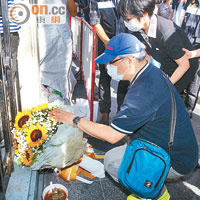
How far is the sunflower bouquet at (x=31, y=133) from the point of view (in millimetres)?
2578

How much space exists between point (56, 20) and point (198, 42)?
3618mm

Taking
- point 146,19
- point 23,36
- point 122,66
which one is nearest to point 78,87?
point 23,36

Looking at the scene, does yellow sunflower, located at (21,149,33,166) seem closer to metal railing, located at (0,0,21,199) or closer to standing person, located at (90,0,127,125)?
metal railing, located at (0,0,21,199)

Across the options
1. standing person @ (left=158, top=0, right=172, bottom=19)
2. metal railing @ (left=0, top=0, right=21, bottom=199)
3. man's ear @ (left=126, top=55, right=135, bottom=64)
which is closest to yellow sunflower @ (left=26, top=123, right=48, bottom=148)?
metal railing @ (left=0, top=0, right=21, bottom=199)

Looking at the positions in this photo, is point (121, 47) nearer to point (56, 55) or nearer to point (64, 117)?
point (64, 117)

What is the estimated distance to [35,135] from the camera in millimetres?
2596

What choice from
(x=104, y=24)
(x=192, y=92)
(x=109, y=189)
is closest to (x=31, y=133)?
(x=109, y=189)

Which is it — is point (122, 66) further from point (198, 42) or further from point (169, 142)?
point (198, 42)

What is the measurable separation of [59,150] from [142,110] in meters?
1.23

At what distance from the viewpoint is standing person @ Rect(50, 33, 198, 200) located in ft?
6.50

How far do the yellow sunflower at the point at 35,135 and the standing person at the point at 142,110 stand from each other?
35 centimetres

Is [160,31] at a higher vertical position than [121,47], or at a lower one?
higher

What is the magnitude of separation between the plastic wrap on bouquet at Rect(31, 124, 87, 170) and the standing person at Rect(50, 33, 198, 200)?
1.34 feet

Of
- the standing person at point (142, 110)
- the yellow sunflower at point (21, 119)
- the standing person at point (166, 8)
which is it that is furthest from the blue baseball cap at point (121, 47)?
the standing person at point (166, 8)
